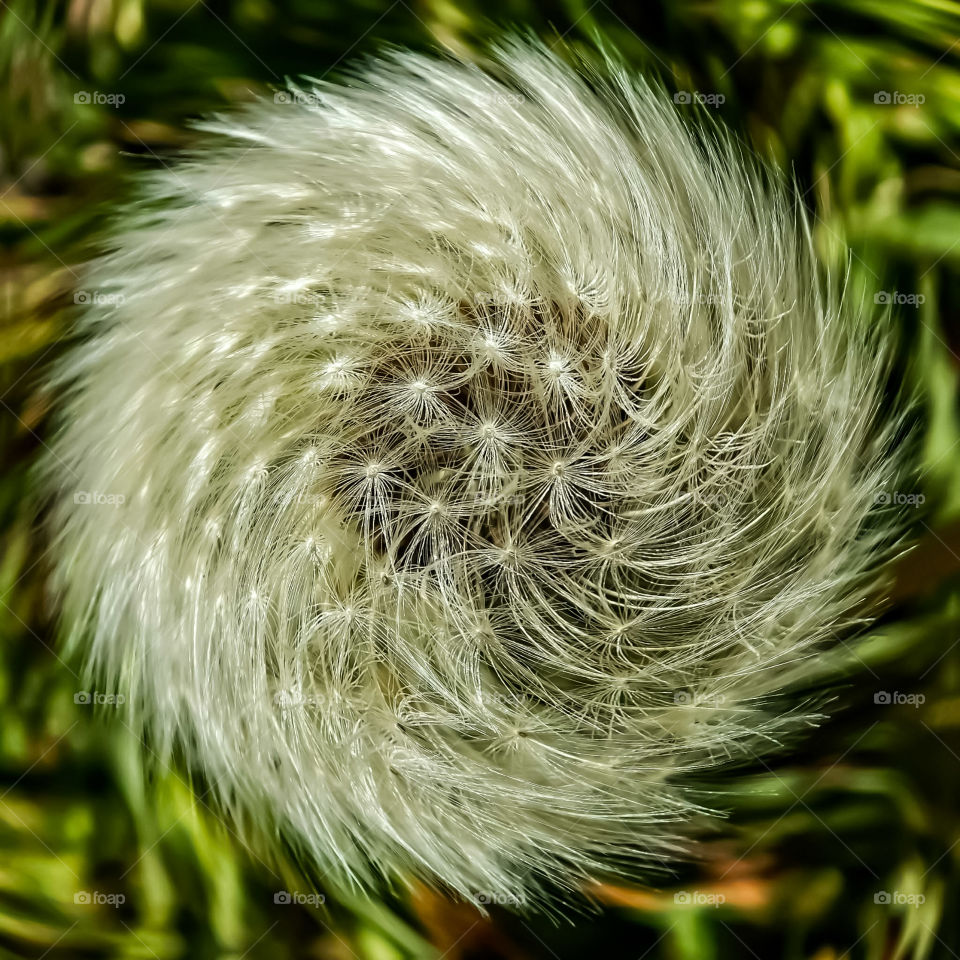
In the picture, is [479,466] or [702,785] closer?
[479,466]

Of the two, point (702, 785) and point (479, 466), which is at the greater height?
point (479, 466)

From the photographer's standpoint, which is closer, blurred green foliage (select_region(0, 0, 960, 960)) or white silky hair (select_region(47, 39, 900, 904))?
white silky hair (select_region(47, 39, 900, 904))

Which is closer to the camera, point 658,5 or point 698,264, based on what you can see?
point 698,264

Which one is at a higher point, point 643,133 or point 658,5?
point 658,5

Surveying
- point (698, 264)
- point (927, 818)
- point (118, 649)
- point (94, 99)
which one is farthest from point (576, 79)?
point (927, 818)

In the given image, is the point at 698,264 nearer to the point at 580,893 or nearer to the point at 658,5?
the point at 658,5
